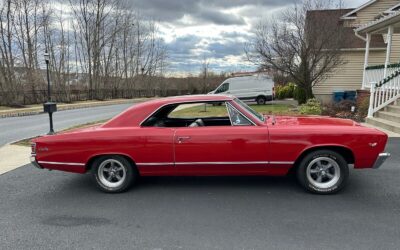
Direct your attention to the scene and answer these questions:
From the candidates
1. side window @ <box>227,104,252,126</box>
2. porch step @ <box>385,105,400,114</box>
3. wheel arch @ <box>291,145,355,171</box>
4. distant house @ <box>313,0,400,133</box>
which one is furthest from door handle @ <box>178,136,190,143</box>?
distant house @ <box>313,0,400,133</box>

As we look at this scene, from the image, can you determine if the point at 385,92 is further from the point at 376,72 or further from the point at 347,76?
the point at 347,76

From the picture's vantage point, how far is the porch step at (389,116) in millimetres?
9219

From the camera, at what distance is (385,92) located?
1070 cm

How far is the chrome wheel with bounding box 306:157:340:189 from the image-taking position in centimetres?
418

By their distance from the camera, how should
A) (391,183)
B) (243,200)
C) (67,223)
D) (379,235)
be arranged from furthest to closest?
(391,183) → (243,200) → (67,223) → (379,235)

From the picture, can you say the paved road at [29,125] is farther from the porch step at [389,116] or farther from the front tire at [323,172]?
the porch step at [389,116]

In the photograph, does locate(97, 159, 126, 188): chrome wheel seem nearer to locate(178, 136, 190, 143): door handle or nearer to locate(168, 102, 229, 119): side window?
locate(178, 136, 190, 143): door handle

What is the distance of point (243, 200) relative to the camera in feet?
13.4

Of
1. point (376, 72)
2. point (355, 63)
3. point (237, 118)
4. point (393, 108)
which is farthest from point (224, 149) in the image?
point (355, 63)

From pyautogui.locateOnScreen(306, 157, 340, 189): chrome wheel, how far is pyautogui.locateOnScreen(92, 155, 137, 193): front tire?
103 inches

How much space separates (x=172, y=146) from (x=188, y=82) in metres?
52.6

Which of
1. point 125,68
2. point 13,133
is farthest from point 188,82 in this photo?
point 13,133

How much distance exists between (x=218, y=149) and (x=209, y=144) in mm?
147

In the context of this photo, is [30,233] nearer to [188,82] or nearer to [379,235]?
[379,235]
